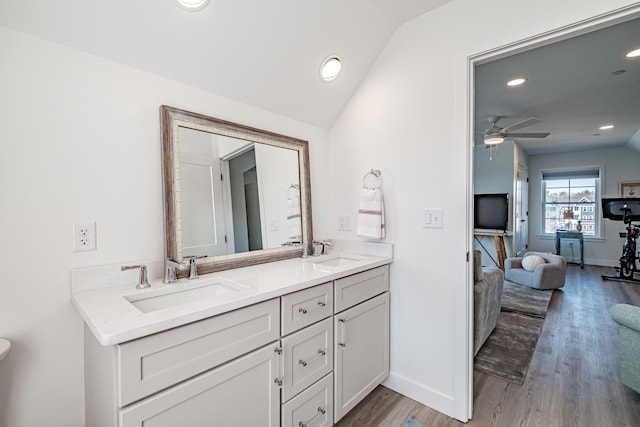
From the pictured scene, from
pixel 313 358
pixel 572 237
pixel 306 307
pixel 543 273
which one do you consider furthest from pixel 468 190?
pixel 572 237

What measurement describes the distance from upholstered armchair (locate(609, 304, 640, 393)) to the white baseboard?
3.87ft

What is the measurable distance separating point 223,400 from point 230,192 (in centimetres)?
107

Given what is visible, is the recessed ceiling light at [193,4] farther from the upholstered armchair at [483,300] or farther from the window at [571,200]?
the window at [571,200]

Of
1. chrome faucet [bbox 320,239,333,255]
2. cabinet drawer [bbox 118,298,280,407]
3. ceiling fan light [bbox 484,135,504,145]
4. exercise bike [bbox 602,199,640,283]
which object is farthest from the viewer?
exercise bike [bbox 602,199,640,283]

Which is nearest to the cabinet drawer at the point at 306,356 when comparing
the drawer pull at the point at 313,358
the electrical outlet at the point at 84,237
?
the drawer pull at the point at 313,358

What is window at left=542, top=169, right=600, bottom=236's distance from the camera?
248 inches

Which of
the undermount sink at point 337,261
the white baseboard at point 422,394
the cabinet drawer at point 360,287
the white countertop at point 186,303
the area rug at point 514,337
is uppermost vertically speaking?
the white countertop at point 186,303

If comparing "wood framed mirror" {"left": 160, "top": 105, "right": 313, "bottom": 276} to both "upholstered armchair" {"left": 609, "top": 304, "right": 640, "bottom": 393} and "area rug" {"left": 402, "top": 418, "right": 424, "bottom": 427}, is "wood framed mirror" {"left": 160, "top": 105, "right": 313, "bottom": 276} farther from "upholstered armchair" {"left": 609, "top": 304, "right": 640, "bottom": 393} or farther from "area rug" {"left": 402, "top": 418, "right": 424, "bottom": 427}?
"upholstered armchair" {"left": 609, "top": 304, "right": 640, "bottom": 393}

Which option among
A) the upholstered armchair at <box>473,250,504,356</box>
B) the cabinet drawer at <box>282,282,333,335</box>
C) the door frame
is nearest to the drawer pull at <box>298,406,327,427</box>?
Result: the cabinet drawer at <box>282,282,333,335</box>

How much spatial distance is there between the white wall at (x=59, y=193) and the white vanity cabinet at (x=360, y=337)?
3.41ft

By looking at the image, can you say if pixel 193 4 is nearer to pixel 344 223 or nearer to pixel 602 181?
pixel 344 223

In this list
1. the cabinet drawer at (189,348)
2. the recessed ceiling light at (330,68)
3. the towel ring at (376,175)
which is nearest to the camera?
the cabinet drawer at (189,348)

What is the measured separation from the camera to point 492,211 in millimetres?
5363

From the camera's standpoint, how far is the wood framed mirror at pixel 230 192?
147 cm
